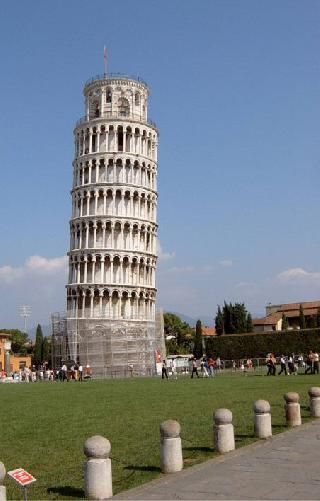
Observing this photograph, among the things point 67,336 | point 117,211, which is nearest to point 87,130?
point 117,211

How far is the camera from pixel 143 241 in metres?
73.2

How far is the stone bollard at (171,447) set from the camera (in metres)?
9.43

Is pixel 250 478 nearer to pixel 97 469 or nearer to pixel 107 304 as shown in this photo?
pixel 97 469

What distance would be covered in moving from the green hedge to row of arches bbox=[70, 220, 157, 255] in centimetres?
1390

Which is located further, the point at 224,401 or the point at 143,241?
the point at 143,241

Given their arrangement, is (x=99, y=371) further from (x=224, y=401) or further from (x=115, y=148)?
(x=224, y=401)

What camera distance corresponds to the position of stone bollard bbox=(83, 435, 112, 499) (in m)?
8.15

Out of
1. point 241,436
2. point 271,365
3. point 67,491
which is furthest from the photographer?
point 271,365

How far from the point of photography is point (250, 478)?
Result: 8797 millimetres

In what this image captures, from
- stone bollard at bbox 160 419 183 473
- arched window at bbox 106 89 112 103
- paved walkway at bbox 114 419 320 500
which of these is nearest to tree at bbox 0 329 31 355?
arched window at bbox 106 89 112 103

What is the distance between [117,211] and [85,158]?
25.5 ft

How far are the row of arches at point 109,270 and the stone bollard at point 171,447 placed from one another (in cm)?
6111

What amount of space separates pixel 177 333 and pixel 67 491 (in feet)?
288

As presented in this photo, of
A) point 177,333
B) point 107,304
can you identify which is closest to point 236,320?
point 177,333
